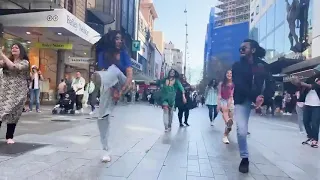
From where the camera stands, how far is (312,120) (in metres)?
8.20

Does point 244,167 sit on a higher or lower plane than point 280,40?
lower

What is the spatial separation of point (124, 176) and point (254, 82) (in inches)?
87.8

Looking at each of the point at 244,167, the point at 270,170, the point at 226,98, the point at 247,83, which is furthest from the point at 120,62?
the point at 226,98

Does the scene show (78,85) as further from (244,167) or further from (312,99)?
(244,167)

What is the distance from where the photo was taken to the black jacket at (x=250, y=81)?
5.15 m

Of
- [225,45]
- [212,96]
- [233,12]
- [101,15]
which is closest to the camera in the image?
[212,96]

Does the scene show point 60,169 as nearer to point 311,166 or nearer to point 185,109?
point 311,166

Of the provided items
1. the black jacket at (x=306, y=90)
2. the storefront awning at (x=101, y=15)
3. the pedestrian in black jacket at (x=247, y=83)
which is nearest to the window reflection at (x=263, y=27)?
the storefront awning at (x=101, y=15)

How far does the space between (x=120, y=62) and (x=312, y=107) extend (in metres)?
4.89

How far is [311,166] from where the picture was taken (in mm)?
5703

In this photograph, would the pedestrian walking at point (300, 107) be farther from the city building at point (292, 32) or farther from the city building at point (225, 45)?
the city building at point (225, 45)

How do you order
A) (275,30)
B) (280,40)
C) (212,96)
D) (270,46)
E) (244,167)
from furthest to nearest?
(270,46) < (275,30) < (280,40) < (212,96) < (244,167)

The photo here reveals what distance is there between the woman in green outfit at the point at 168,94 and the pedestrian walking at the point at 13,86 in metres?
4.57

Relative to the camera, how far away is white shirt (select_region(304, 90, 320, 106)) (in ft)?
26.6
